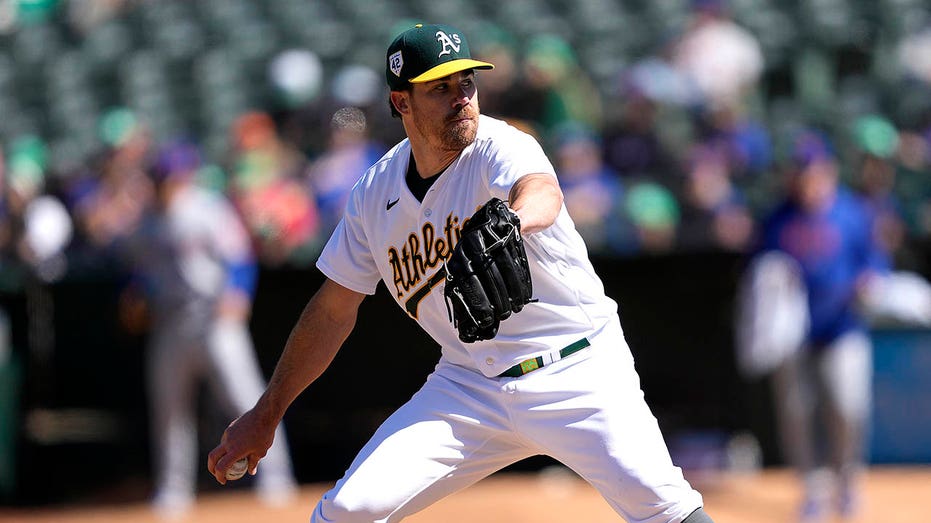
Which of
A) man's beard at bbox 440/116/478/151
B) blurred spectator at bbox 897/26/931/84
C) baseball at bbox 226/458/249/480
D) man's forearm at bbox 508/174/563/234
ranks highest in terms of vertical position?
man's beard at bbox 440/116/478/151

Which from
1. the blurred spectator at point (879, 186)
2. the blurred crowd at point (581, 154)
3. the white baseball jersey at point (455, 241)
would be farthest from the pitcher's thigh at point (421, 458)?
the blurred crowd at point (581, 154)

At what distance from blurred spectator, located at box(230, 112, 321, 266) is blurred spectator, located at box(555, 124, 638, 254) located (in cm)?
176

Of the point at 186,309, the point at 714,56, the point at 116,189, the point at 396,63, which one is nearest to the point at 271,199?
the point at 186,309

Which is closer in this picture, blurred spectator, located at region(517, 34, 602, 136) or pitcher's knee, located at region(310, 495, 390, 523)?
pitcher's knee, located at region(310, 495, 390, 523)

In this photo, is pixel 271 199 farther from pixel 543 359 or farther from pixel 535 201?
pixel 535 201

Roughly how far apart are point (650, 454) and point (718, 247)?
5403 mm

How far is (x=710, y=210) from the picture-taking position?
934 centimetres

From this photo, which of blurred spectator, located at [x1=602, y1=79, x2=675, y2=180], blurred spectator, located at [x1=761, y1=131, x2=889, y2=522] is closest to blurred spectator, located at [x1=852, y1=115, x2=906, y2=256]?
blurred spectator, located at [x1=761, y1=131, x2=889, y2=522]

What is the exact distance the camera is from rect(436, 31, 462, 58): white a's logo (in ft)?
12.9

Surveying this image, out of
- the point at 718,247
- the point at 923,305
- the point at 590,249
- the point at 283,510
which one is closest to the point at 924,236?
the point at 923,305

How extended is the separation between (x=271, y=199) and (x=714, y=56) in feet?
12.4

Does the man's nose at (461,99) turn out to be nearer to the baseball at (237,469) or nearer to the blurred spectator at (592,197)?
the baseball at (237,469)

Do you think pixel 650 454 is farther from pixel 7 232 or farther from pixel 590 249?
pixel 7 232

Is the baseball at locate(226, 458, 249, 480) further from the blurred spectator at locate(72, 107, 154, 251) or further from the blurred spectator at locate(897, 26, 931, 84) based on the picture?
the blurred spectator at locate(897, 26, 931, 84)
